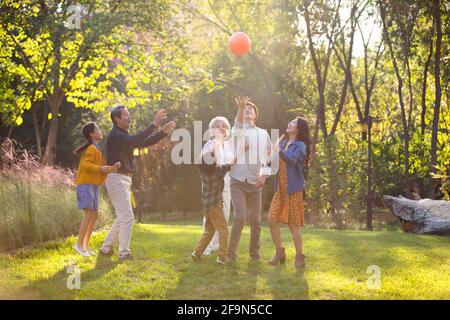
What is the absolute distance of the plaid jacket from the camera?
25.2 ft

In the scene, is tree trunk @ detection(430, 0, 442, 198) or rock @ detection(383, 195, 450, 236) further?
tree trunk @ detection(430, 0, 442, 198)

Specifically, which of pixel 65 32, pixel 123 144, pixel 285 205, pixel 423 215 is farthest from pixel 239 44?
pixel 285 205

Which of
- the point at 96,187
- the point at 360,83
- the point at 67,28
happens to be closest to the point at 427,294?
the point at 96,187

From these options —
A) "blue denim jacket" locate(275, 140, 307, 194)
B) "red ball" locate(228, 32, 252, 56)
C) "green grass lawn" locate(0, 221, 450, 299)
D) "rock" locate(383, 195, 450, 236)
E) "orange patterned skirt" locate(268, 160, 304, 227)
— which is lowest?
"green grass lawn" locate(0, 221, 450, 299)

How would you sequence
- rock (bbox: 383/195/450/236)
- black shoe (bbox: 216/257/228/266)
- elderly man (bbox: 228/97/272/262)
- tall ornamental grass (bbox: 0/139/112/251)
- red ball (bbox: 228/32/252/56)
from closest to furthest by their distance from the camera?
black shoe (bbox: 216/257/228/266)
elderly man (bbox: 228/97/272/262)
tall ornamental grass (bbox: 0/139/112/251)
rock (bbox: 383/195/450/236)
red ball (bbox: 228/32/252/56)

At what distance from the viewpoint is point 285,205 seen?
7.74 m

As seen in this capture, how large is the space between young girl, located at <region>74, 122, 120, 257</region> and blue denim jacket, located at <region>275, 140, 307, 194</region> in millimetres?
2522

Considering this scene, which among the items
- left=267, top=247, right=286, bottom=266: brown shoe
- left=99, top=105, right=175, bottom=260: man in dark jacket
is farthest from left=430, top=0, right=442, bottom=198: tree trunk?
left=99, top=105, right=175, bottom=260: man in dark jacket

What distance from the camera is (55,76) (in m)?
15.6

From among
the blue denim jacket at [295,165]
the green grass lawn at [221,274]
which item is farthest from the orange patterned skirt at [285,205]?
the green grass lawn at [221,274]

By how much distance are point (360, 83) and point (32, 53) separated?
2207 centimetres

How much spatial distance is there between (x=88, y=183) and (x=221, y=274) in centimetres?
240

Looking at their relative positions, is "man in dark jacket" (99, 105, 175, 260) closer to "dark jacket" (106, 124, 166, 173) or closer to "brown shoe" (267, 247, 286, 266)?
"dark jacket" (106, 124, 166, 173)

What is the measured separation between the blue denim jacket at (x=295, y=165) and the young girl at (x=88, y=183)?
2.52 meters
